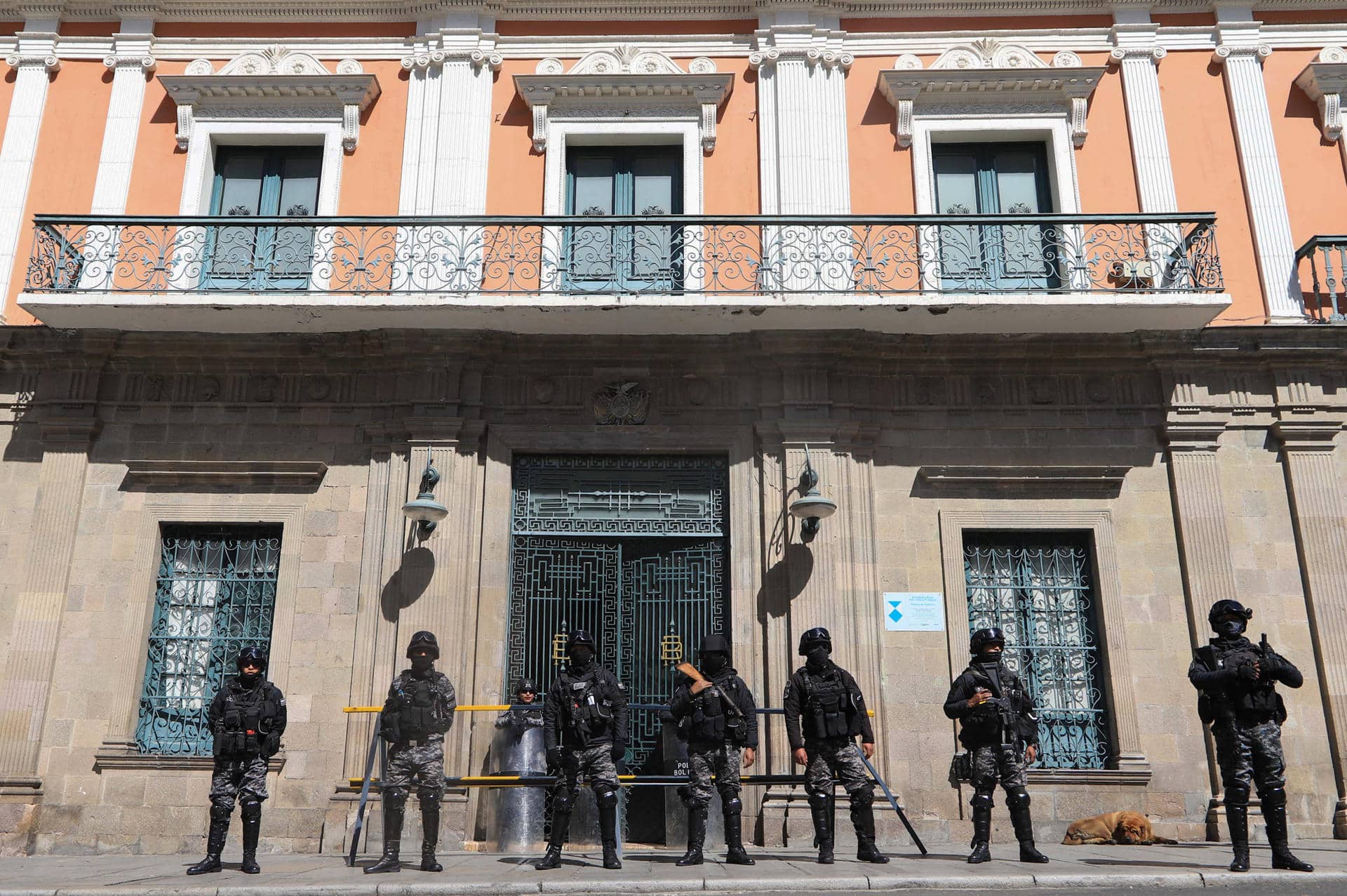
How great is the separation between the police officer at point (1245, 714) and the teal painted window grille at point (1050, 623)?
8.65 feet

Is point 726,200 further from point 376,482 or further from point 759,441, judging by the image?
point 376,482

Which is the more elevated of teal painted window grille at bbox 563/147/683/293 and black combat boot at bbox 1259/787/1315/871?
teal painted window grille at bbox 563/147/683/293

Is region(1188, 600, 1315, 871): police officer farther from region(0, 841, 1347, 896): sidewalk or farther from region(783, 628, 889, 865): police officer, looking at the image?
region(783, 628, 889, 865): police officer

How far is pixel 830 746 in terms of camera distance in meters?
7.73

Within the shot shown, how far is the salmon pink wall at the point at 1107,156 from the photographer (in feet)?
37.8

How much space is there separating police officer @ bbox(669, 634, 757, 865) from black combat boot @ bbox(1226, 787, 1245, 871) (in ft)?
10.00

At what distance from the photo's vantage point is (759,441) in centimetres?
1072

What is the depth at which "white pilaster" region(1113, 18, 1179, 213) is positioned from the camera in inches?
451

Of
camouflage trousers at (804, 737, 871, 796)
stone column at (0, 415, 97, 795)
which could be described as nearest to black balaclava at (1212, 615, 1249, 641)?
camouflage trousers at (804, 737, 871, 796)

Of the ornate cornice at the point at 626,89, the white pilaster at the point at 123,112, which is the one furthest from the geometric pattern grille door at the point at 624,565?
the white pilaster at the point at 123,112

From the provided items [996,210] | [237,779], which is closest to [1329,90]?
[996,210]

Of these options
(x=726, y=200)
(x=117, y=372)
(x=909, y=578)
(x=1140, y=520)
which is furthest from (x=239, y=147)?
(x=1140, y=520)

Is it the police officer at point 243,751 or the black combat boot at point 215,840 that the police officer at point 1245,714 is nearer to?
the police officer at point 243,751

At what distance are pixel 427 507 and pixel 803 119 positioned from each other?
5.54 m
